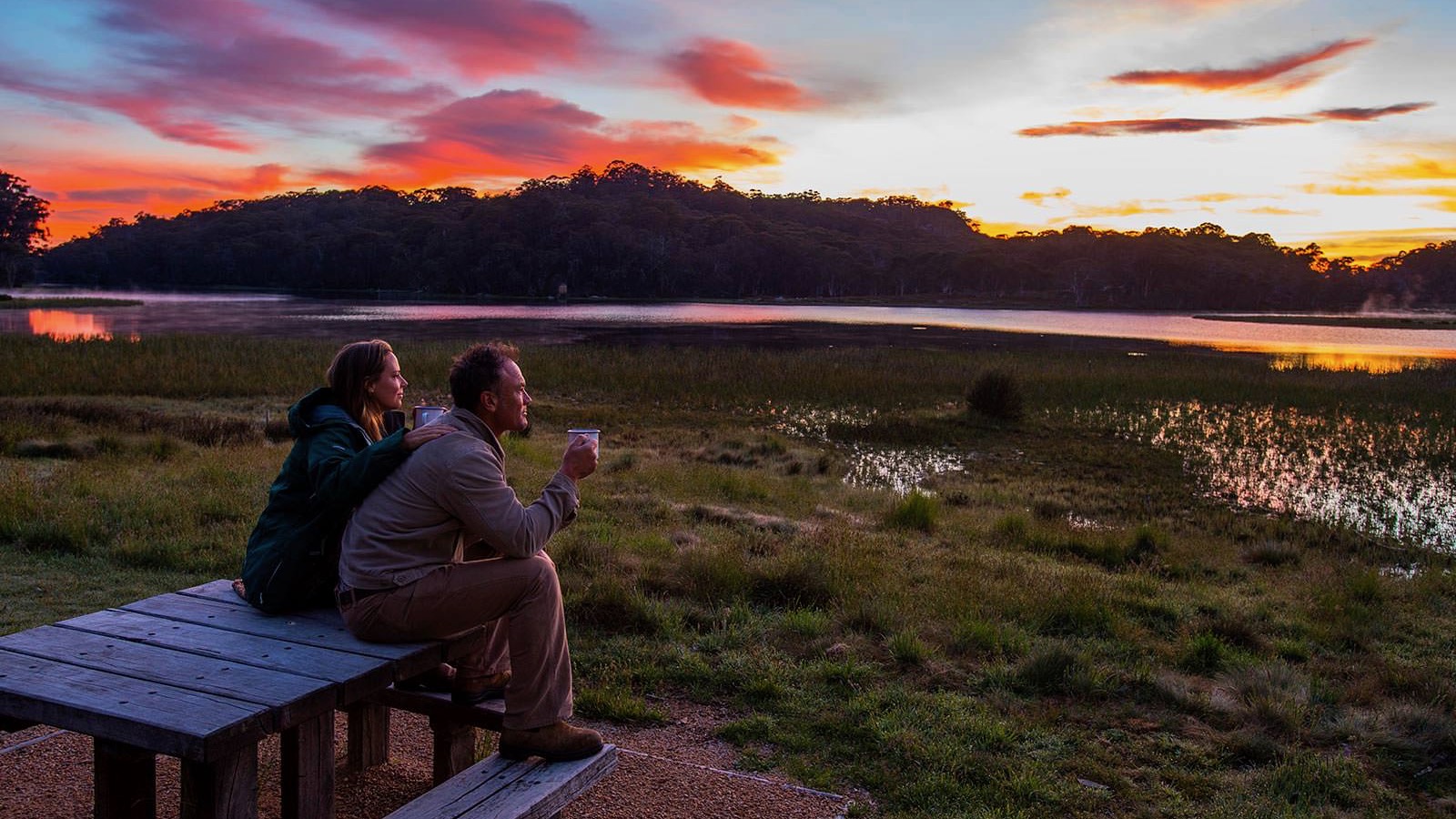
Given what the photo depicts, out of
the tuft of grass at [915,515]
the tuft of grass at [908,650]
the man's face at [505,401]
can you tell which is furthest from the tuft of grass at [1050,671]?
the tuft of grass at [915,515]

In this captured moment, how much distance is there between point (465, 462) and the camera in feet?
9.70

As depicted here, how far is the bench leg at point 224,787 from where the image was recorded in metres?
2.59

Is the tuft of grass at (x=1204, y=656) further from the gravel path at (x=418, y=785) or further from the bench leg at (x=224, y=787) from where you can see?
the bench leg at (x=224, y=787)

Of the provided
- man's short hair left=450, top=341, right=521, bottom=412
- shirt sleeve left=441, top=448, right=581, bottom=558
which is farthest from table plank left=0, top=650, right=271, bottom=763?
man's short hair left=450, top=341, right=521, bottom=412

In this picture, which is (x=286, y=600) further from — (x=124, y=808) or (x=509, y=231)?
(x=509, y=231)

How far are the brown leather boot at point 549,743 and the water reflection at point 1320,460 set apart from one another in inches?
442

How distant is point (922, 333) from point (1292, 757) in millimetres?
53076

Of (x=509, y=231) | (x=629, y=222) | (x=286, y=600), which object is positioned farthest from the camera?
(x=629, y=222)

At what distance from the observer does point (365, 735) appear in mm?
3996

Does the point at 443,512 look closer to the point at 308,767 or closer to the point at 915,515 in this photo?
the point at 308,767

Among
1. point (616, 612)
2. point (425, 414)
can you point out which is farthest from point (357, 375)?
point (616, 612)

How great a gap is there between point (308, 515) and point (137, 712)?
910 millimetres

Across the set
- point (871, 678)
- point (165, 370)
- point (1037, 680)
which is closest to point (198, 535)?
point (871, 678)

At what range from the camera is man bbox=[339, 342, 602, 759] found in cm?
300
